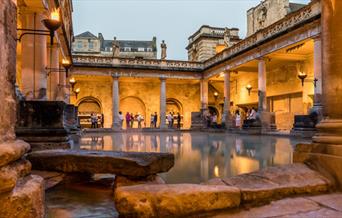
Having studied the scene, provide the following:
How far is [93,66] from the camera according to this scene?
81.6 ft

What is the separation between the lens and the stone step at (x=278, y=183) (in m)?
2.60

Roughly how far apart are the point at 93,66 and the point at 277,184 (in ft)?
78.3

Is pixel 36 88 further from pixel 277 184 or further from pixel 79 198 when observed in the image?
pixel 277 184

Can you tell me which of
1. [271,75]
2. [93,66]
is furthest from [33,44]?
[271,75]

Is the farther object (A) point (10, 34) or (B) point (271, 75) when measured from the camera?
(B) point (271, 75)

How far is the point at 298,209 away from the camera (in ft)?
7.82

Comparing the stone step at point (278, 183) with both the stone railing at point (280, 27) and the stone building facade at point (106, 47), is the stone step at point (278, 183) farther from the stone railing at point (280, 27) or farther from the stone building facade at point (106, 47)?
the stone building facade at point (106, 47)

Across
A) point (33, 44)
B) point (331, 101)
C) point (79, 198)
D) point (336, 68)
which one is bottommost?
point (79, 198)

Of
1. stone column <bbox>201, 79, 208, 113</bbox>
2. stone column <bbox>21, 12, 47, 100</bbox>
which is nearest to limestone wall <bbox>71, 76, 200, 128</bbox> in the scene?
stone column <bbox>201, 79, 208, 113</bbox>

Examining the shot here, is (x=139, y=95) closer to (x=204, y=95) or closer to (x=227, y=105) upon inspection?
(x=204, y=95)

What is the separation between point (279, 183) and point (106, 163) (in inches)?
72.0

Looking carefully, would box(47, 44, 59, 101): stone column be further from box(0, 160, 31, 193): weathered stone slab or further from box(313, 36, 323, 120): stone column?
box(313, 36, 323, 120): stone column

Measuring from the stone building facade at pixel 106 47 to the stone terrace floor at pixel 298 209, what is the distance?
42.6m

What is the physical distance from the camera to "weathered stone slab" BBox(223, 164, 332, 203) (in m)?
2.60
